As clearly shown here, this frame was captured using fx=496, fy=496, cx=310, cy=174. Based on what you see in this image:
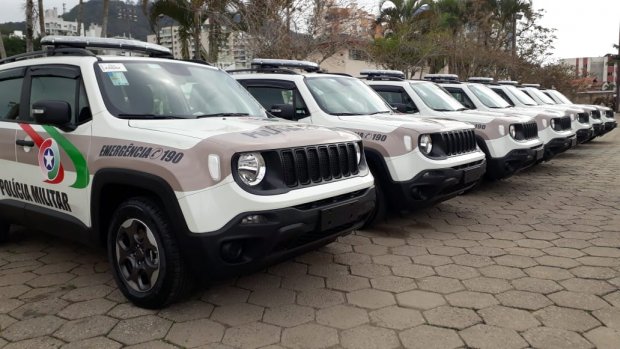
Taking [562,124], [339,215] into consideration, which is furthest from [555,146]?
[339,215]

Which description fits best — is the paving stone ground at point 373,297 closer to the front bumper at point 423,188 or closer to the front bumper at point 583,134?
the front bumper at point 423,188

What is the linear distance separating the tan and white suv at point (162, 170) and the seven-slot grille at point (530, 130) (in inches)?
167

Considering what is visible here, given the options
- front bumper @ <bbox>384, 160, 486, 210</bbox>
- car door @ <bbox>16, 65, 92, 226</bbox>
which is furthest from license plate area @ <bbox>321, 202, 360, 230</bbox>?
car door @ <bbox>16, 65, 92, 226</bbox>

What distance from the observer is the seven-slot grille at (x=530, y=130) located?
7242 millimetres

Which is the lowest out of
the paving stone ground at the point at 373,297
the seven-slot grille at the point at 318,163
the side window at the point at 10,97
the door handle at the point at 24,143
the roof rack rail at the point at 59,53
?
the paving stone ground at the point at 373,297

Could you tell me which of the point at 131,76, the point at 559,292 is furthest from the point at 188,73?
the point at 559,292

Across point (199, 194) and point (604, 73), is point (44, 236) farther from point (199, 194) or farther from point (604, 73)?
point (604, 73)

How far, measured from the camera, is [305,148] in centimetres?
333

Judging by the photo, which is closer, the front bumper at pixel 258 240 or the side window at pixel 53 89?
the front bumper at pixel 258 240

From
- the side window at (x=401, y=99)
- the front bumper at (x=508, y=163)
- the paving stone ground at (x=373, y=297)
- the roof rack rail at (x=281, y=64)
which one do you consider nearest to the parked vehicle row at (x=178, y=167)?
the paving stone ground at (x=373, y=297)

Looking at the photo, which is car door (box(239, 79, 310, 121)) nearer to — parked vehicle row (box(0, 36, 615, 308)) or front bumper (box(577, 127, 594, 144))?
parked vehicle row (box(0, 36, 615, 308))

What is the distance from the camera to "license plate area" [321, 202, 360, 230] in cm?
326

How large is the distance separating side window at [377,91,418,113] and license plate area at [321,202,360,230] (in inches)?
170

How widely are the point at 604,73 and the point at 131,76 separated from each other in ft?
371
